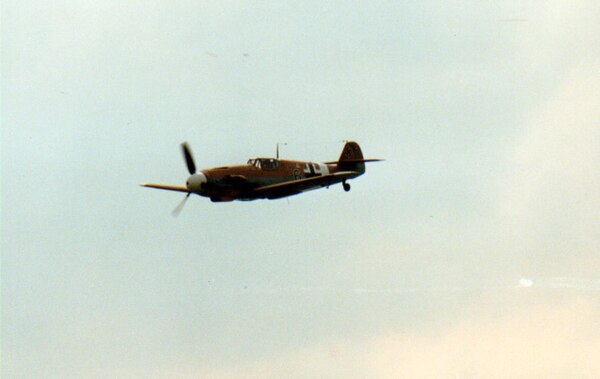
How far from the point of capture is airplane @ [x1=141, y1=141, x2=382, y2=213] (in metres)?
38.2

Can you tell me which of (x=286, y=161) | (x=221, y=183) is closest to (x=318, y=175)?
(x=286, y=161)

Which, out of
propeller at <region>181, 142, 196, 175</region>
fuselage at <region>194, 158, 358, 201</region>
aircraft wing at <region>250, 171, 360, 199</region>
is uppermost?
propeller at <region>181, 142, 196, 175</region>

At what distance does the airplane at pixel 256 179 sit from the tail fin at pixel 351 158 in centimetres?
320

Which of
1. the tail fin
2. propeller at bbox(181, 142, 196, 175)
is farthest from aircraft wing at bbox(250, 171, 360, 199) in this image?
the tail fin

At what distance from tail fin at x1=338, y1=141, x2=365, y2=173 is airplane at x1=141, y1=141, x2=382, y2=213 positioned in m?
3.20

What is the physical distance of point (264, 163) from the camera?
134 ft

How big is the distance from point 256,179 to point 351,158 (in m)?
10.0

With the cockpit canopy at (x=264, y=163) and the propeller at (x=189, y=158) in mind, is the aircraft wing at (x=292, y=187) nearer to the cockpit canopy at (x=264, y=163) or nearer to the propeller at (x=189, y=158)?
the cockpit canopy at (x=264, y=163)

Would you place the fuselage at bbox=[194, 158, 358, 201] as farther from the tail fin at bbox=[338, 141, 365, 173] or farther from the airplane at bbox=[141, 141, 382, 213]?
the tail fin at bbox=[338, 141, 365, 173]

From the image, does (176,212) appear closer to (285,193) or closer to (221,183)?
(221,183)

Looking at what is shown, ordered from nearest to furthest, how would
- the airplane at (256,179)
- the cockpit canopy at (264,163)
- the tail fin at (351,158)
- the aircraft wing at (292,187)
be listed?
1. the airplane at (256,179)
2. the aircraft wing at (292,187)
3. the cockpit canopy at (264,163)
4. the tail fin at (351,158)

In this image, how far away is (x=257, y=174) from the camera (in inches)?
1583

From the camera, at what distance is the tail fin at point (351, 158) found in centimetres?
4816

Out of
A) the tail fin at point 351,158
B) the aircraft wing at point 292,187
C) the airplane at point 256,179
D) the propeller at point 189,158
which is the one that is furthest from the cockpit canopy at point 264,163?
the tail fin at point 351,158
